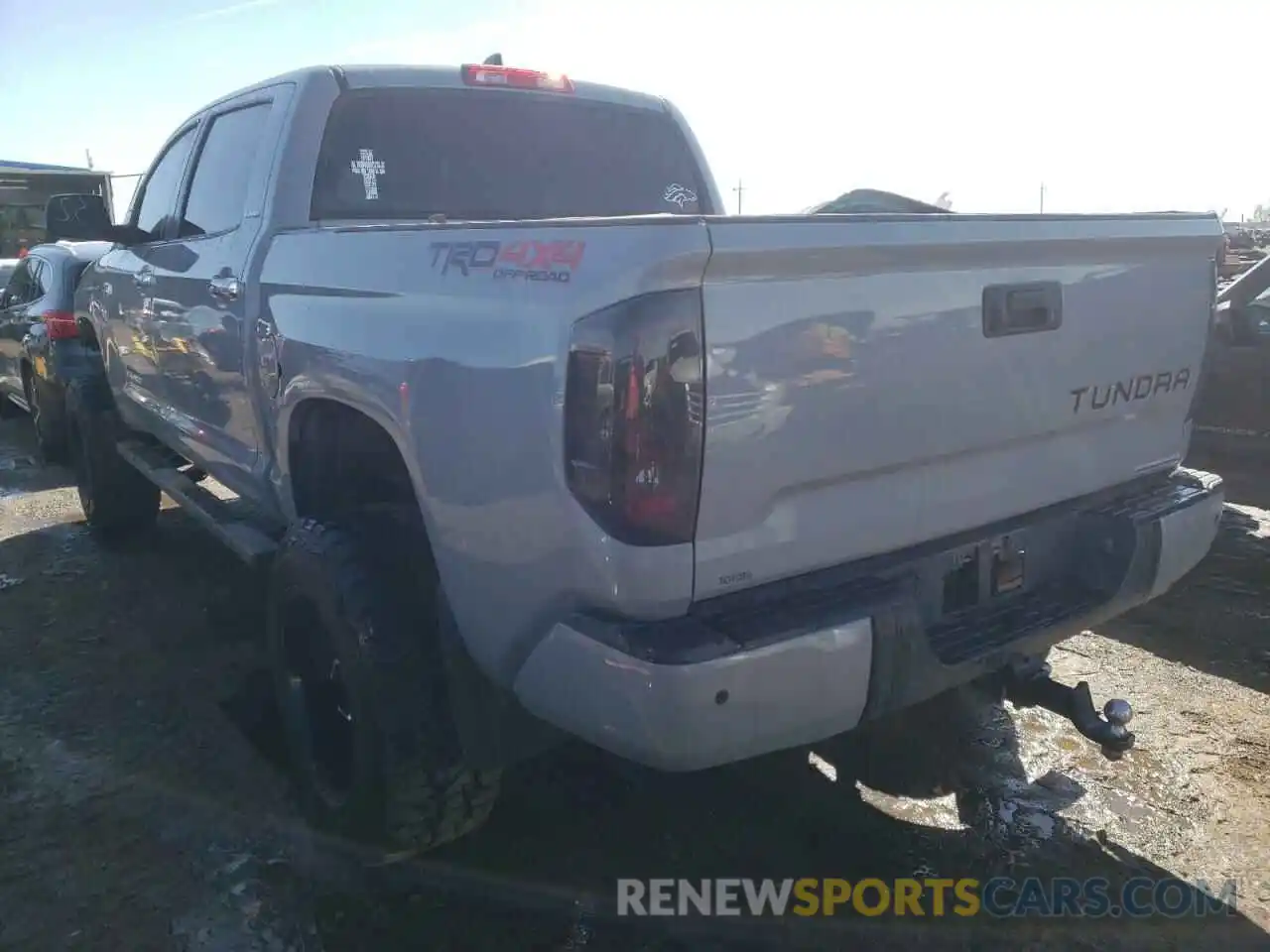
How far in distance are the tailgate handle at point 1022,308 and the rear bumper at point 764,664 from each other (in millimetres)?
512

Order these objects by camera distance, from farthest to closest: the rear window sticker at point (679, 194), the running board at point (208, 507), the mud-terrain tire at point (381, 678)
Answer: the rear window sticker at point (679, 194), the running board at point (208, 507), the mud-terrain tire at point (381, 678)

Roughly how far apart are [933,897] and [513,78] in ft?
9.93

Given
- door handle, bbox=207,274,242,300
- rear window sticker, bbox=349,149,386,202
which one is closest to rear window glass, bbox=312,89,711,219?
rear window sticker, bbox=349,149,386,202

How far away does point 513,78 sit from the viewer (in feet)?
12.3

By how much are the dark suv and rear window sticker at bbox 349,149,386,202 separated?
325cm

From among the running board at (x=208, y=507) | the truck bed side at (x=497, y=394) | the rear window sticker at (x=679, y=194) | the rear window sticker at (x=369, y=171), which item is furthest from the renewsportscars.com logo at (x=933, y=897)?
the rear window sticker at (x=679, y=194)

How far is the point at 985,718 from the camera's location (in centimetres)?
367

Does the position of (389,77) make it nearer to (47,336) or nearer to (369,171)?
(369,171)

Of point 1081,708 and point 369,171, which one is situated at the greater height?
point 369,171

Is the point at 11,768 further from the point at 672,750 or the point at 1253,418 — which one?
the point at 1253,418

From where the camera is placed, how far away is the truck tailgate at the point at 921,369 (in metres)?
1.96

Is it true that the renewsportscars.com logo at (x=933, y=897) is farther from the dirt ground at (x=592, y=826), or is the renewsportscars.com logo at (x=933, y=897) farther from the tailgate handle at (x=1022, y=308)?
the tailgate handle at (x=1022, y=308)

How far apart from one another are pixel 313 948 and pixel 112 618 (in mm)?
2770

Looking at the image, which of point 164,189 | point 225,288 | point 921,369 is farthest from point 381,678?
point 164,189
